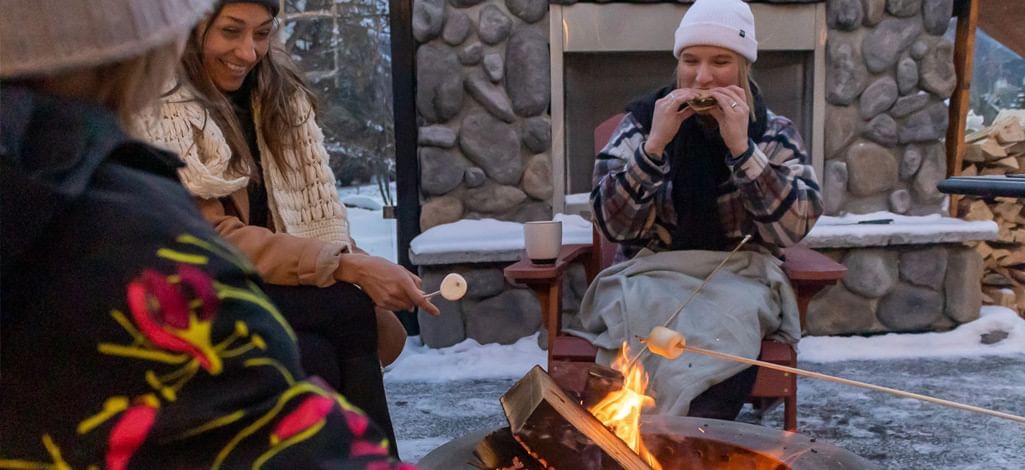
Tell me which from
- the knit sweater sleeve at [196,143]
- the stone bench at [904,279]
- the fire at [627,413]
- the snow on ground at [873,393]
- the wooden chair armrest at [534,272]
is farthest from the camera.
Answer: the stone bench at [904,279]

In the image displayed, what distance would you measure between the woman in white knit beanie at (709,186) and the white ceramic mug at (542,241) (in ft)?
0.46

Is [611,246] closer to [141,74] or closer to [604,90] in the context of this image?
[604,90]

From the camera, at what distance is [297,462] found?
2.14 feet

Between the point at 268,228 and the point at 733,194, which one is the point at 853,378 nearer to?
the point at 733,194

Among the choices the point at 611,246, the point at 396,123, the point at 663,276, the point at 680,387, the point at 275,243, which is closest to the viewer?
the point at 275,243

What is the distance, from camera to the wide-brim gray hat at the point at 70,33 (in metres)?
0.60

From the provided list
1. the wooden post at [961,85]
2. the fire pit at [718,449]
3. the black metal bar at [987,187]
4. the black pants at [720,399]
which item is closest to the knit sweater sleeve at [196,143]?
the fire pit at [718,449]

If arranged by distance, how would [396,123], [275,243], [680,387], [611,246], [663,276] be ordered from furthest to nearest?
[396,123]
[611,246]
[663,276]
[680,387]
[275,243]

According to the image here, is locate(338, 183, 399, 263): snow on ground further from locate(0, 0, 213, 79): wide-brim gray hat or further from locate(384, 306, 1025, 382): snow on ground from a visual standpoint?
locate(0, 0, 213, 79): wide-brim gray hat

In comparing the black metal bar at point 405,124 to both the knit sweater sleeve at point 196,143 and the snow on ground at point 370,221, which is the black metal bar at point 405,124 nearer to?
the snow on ground at point 370,221

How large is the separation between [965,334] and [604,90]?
1.73 meters

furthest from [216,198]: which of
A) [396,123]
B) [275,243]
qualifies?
[396,123]

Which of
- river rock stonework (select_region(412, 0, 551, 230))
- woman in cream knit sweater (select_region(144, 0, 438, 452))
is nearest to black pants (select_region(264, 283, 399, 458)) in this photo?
woman in cream knit sweater (select_region(144, 0, 438, 452))

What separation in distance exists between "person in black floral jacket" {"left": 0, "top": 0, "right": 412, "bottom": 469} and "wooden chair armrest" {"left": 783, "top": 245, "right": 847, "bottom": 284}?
66.8 inches
